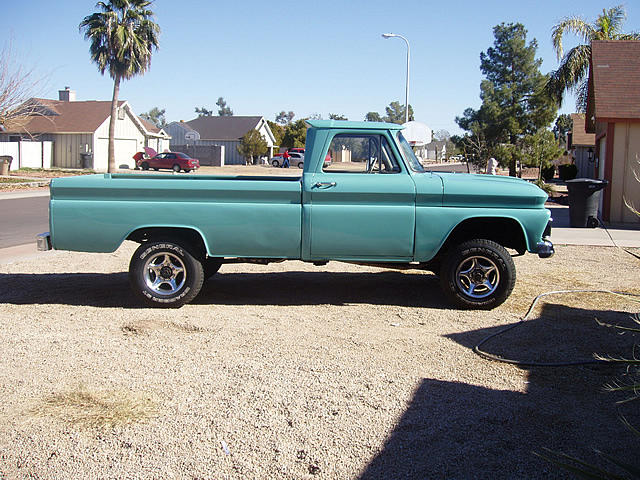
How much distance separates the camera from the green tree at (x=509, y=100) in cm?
4103

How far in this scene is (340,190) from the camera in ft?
24.4

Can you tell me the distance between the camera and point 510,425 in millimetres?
4543

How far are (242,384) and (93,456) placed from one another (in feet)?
4.59

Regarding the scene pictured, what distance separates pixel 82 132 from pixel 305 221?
162 ft

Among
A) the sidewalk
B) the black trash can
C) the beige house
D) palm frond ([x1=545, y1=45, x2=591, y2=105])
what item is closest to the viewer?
the sidewalk

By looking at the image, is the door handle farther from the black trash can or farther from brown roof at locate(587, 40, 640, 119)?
brown roof at locate(587, 40, 640, 119)

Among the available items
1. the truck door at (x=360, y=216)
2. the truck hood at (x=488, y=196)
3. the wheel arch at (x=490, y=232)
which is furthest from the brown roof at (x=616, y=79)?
the truck door at (x=360, y=216)

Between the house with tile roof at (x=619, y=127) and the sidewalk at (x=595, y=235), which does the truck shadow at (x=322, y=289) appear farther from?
the house with tile roof at (x=619, y=127)

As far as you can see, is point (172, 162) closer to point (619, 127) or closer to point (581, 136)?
point (581, 136)

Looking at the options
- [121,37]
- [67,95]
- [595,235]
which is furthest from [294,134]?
[595,235]

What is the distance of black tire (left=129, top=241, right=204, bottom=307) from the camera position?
7.50m

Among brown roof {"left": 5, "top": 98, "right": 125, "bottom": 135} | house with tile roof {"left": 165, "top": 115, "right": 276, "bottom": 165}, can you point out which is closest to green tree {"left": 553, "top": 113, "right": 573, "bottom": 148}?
house with tile roof {"left": 165, "top": 115, "right": 276, "bottom": 165}

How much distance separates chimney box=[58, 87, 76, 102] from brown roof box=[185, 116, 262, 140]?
710 inches

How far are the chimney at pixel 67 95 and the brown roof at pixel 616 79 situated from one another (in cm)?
5350
